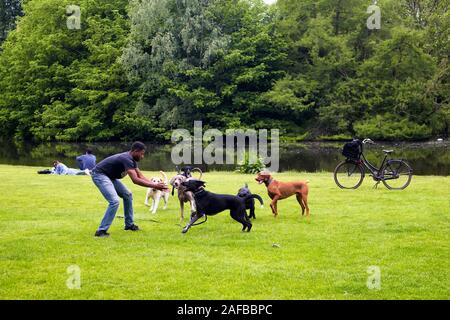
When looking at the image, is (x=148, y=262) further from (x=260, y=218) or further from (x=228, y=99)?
(x=228, y=99)

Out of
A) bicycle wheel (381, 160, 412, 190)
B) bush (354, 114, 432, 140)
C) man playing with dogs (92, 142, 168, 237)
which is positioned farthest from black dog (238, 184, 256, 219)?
bush (354, 114, 432, 140)

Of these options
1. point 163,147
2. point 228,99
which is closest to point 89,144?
point 163,147

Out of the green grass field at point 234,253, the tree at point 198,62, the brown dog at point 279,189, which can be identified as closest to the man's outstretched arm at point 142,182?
the green grass field at point 234,253

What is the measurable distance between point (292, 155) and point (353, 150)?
22926mm

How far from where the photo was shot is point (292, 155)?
129 ft

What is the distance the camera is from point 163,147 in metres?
45.7

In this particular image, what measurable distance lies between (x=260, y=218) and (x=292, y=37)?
4031 centimetres

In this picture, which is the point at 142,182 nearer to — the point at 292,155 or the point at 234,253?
the point at 234,253

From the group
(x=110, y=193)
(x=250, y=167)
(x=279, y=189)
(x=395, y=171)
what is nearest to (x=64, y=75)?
(x=250, y=167)

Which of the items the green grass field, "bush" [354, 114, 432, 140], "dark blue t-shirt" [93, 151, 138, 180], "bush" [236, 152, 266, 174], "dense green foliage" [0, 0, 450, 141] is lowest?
the green grass field

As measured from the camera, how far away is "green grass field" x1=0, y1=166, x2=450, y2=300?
7328mm

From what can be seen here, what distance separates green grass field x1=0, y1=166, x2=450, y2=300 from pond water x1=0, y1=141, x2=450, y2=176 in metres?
17.0

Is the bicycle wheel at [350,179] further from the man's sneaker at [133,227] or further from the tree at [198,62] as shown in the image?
the tree at [198,62]

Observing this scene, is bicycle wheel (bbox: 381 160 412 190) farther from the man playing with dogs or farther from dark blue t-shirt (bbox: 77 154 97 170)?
dark blue t-shirt (bbox: 77 154 97 170)
